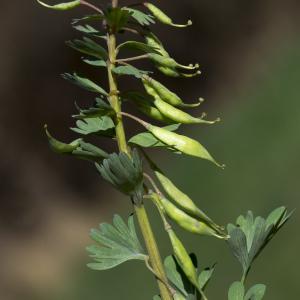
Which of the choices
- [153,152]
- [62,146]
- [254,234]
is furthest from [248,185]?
[62,146]

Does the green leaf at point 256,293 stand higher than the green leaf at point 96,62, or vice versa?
the green leaf at point 96,62

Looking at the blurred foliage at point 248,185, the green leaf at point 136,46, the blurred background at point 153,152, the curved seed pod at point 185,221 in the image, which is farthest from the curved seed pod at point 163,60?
the blurred background at point 153,152

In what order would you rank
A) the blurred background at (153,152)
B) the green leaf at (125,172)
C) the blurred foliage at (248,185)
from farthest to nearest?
the blurred background at (153,152) → the blurred foliage at (248,185) → the green leaf at (125,172)

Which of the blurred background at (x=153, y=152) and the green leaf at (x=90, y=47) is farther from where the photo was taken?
the blurred background at (x=153, y=152)

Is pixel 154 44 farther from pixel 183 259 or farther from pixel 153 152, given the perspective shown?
pixel 153 152

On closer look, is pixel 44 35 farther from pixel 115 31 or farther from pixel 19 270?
pixel 115 31

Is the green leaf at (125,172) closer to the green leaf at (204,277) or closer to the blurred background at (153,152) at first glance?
the green leaf at (204,277)
